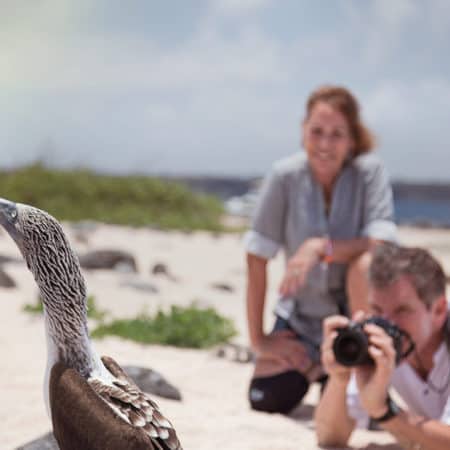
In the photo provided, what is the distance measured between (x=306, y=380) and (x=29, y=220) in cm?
293

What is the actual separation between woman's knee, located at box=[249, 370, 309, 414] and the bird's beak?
2703 millimetres

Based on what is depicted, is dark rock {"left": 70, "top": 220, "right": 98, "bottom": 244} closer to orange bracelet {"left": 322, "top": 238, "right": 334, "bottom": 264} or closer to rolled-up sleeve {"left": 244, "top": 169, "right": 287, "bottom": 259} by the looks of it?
rolled-up sleeve {"left": 244, "top": 169, "right": 287, "bottom": 259}

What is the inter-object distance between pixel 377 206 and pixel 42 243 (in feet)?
9.10

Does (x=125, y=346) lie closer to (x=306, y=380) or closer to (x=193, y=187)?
(x=306, y=380)

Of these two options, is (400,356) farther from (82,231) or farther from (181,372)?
(82,231)

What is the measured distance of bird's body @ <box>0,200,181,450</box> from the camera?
2182mm

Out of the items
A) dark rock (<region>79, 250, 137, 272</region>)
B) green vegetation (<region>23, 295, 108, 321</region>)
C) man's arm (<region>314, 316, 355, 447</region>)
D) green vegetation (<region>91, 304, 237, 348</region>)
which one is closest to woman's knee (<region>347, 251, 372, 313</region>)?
man's arm (<region>314, 316, 355, 447</region>)

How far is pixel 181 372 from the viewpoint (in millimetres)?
5562

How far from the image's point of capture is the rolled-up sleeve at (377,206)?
4.60m

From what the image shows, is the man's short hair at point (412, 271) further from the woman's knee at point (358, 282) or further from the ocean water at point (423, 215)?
the ocean water at point (423, 215)

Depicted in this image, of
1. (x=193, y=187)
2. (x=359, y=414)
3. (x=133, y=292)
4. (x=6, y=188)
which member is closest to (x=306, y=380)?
(x=359, y=414)

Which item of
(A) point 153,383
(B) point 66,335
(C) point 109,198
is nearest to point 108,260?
(A) point 153,383

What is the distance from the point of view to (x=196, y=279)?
35.0ft

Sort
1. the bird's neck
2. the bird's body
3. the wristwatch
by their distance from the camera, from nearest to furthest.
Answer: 1. the bird's body
2. the bird's neck
3. the wristwatch
